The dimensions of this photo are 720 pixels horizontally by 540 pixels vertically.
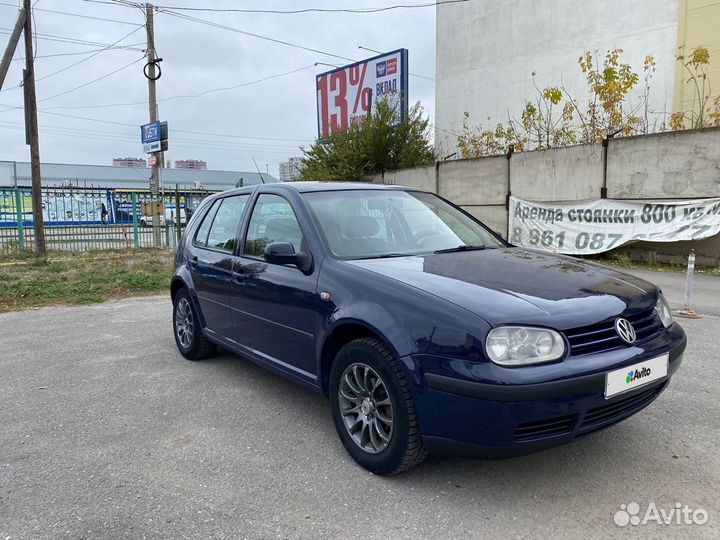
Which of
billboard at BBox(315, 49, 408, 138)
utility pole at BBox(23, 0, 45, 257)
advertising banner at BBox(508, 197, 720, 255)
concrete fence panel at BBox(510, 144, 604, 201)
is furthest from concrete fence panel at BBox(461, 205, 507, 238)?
utility pole at BBox(23, 0, 45, 257)

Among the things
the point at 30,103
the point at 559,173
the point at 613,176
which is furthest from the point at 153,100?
the point at 613,176

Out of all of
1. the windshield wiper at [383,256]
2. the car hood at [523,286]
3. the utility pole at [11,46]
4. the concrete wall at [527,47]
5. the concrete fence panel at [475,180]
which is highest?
the concrete wall at [527,47]

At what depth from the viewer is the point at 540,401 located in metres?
2.38

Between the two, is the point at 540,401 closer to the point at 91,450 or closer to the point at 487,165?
the point at 91,450

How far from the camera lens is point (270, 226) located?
402cm

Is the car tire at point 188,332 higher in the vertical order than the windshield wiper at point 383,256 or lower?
lower

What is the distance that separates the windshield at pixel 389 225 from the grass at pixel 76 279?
633 centimetres

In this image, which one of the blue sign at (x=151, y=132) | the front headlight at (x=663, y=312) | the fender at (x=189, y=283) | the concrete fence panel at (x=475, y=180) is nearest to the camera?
the front headlight at (x=663, y=312)

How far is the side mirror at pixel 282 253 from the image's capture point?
11.1 feet

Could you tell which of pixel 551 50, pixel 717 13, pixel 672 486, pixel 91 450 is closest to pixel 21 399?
pixel 91 450

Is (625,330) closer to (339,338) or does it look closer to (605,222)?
(339,338)

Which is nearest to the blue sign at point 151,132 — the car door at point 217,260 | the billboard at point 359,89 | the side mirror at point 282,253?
the billboard at point 359,89

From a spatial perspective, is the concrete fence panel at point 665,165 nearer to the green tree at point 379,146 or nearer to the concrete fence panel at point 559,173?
the concrete fence panel at point 559,173

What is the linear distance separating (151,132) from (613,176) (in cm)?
1275
